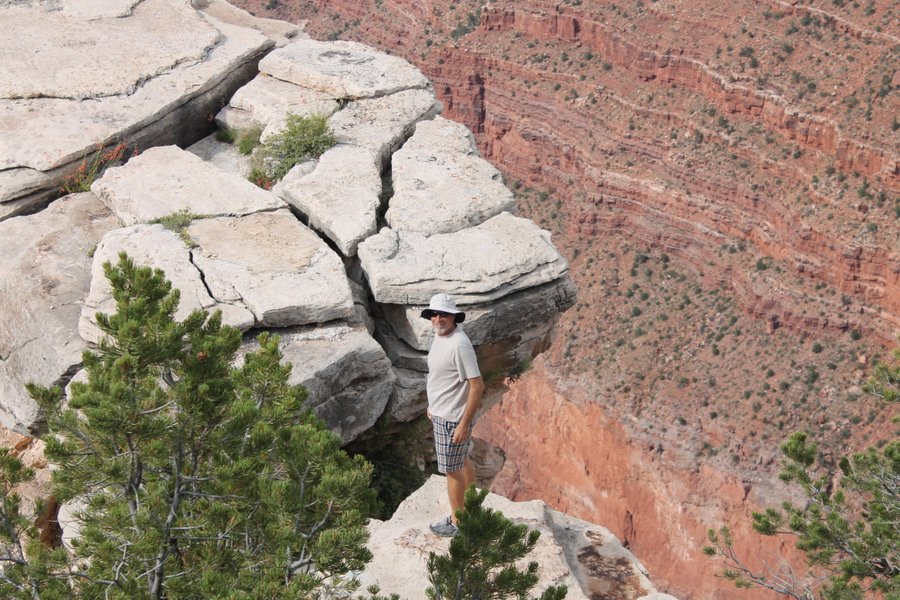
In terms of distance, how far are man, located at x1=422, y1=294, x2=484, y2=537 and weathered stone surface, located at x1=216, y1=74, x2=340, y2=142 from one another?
4.25 m

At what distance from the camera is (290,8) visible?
2468 inches

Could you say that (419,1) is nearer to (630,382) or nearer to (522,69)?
(522,69)

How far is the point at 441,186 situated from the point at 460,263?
1293mm

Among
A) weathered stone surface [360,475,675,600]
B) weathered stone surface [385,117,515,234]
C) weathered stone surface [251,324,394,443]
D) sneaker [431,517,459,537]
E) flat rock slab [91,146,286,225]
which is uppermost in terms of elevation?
weathered stone surface [385,117,515,234]

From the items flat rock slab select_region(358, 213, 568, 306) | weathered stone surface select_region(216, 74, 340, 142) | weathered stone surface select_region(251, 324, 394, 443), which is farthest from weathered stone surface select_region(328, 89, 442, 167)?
weathered stone surface select_region(251, 324, 394, 443)

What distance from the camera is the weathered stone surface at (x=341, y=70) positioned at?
11195 mm

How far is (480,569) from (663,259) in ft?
131

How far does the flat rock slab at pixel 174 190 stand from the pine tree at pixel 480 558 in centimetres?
460

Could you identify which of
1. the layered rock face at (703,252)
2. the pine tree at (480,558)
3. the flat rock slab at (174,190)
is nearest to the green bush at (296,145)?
the flat rock slab at (174,190)

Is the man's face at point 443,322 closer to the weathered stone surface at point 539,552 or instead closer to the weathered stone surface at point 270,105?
the weathered stone surface at point 539,552

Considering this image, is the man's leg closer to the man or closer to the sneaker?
the man

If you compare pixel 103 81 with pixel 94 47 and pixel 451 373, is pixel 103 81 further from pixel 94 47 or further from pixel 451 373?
pixel 451 373

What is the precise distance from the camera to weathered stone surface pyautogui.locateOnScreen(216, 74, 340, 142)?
10.7 m

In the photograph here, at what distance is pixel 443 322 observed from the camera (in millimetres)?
6992
